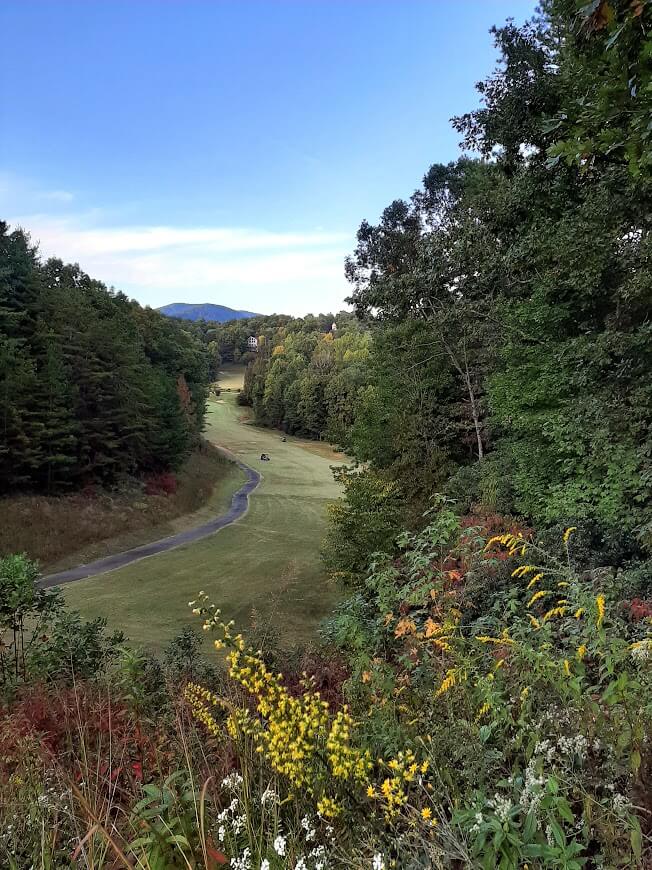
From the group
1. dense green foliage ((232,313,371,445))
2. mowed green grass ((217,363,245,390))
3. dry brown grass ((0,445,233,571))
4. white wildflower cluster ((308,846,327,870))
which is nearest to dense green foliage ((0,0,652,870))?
white wildflower cluster ((308,846,327,870))

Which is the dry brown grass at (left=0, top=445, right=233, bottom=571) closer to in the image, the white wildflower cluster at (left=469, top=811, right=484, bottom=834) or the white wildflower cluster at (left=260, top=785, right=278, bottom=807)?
the white wildflower cluster at (left=260, top=785, right=278, bottom=807)

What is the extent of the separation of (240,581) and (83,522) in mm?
10991

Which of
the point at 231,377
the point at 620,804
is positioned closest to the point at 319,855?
the point at 620,804

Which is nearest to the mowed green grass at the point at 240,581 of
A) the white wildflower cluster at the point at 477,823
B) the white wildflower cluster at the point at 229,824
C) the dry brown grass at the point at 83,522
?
the dry brown grass at the point at 83,522

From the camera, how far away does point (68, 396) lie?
92.4 ft

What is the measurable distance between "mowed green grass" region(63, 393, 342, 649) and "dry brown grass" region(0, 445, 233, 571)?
10.9ft

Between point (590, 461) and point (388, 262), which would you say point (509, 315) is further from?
point (388, 262)

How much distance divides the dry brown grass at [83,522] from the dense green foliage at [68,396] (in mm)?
1473

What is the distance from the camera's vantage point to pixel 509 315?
44.8 ft

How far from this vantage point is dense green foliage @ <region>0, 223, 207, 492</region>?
26.0 m

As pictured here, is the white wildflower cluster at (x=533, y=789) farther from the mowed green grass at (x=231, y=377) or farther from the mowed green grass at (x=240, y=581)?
the mowed green grass at (x=231, y=377)

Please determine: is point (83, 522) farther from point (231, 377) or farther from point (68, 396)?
point (231, 377)

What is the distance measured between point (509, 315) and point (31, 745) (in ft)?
45.1

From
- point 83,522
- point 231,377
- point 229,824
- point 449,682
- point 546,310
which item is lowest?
point 83,522
